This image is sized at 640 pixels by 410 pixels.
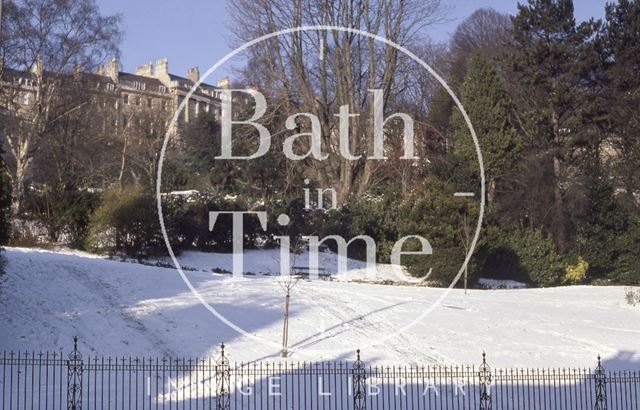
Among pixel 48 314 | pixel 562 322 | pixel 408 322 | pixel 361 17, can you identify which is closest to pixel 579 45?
pixel 361 17

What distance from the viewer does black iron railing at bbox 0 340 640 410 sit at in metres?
12.8

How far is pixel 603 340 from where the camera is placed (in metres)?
18.8

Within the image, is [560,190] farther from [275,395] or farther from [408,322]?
[275,395]

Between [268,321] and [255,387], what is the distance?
13.0 ft

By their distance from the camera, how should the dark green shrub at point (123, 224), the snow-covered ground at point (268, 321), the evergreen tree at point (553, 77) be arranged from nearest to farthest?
1. the snow-covered ground at point (268, 321)
2. the dark green shrub at point (123, 224)
3. the evergreen tree at point (553, 77)

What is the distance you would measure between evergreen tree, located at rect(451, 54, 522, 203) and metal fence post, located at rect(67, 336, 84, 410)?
24.3m

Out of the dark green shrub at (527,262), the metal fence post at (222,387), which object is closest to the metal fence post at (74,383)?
the metal fence post at (222,387)

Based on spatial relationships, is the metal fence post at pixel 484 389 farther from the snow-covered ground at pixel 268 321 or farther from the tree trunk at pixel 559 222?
the tree trunk at pixel 559 222

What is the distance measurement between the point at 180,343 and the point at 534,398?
6.65 m

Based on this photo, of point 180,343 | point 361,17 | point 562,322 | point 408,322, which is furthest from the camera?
point 361,17

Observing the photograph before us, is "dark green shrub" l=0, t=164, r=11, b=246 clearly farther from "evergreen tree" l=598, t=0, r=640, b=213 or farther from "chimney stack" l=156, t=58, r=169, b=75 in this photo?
"chimney stack" l=156, t=58, r=169, b=75

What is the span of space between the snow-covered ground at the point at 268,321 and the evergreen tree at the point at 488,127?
13667 mm

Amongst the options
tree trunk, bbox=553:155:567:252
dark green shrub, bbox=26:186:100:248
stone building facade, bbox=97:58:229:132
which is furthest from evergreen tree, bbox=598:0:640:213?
stone building facade, bbox=97:58:229:132

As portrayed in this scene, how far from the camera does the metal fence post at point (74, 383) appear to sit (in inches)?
480
